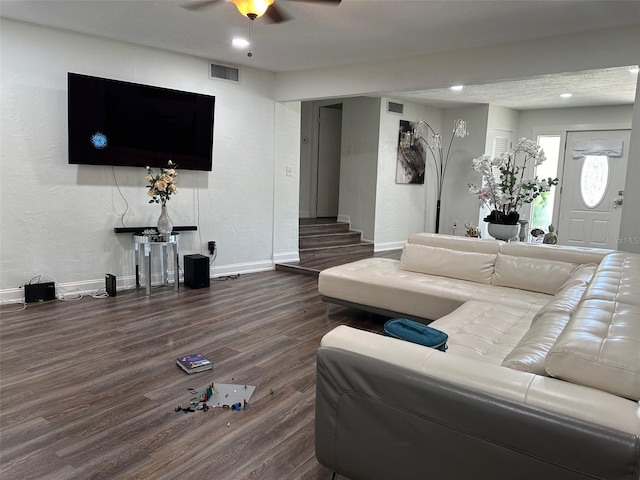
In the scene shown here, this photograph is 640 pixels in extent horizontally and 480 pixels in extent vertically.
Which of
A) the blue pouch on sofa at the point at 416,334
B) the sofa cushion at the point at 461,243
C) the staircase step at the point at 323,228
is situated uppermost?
the sofa cushion at the point at 461,243

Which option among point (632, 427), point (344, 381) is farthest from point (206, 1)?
point (632, 427)

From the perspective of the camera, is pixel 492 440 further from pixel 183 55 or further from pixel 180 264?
pixel 183 55

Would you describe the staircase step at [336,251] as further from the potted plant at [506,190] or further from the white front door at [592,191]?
the white front door at [592,191]

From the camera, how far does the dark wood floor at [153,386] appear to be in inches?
80.9

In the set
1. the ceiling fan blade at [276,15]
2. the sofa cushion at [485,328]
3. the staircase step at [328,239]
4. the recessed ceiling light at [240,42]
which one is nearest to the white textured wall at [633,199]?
the sofa cushion at [485,328]

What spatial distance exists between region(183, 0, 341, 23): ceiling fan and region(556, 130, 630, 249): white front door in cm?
622

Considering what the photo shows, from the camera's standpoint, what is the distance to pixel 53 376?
287cm

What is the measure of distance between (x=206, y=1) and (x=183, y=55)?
6.16 feet

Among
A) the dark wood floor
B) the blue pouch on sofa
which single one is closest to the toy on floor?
the dark wood floor

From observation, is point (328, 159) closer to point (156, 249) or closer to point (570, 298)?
point (156, 249)

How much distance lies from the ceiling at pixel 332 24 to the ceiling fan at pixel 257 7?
0.05m

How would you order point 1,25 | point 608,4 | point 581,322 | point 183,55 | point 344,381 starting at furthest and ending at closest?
point 183,55
point 1,25
point 608,4
point 344,381
point 581,322

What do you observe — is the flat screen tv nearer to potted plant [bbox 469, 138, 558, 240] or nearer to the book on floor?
the book on floor

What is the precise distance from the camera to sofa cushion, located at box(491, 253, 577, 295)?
3482 millimetres
